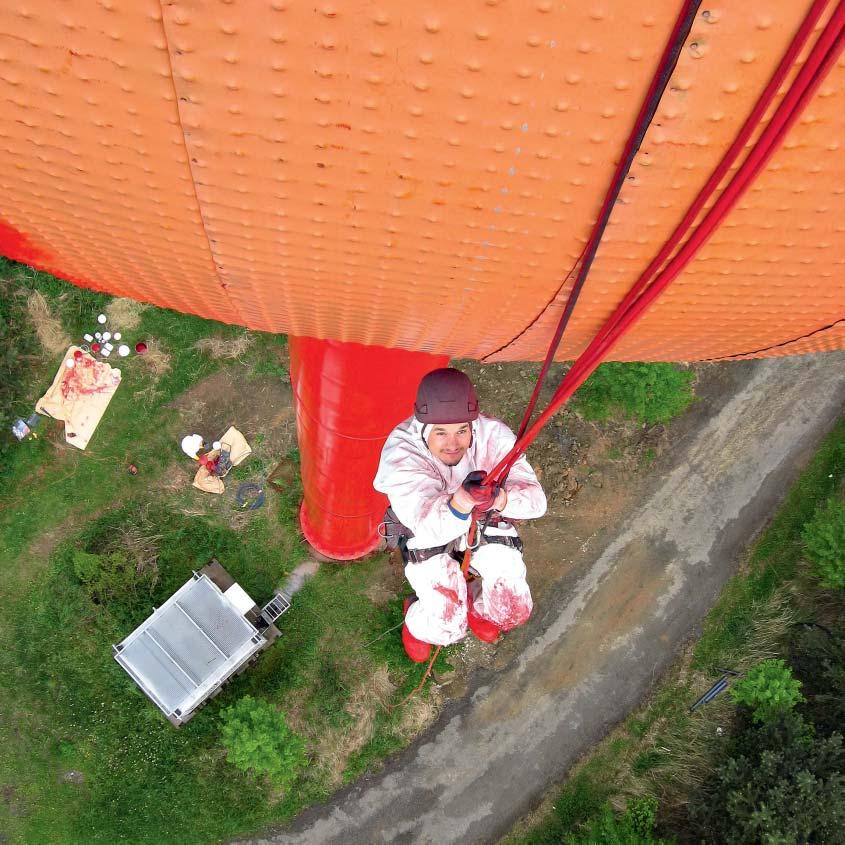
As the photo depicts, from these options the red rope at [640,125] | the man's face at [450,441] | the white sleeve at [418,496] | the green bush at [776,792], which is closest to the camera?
the red rope at [640,125]

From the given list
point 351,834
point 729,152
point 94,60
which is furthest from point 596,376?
point 94,60

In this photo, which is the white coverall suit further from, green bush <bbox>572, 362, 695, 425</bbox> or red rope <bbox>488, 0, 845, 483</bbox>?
green bush <bbox>572, 362, 695, 425</bbox>

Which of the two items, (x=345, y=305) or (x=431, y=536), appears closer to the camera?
(x=345, y=305)

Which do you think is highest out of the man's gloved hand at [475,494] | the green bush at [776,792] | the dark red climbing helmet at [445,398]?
the dark red climbing helmet at [445,398]

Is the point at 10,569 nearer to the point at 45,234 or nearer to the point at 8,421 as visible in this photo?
the point at 8,421

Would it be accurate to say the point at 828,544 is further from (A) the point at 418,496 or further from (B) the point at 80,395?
(B) the point at 80,395

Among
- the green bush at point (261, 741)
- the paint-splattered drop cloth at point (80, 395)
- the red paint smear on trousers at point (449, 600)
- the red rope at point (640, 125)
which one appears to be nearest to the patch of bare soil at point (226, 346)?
the paint-splattered drop cloth at point (80, 395)

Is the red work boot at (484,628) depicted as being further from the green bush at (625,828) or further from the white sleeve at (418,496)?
the green bush at (625,828)
